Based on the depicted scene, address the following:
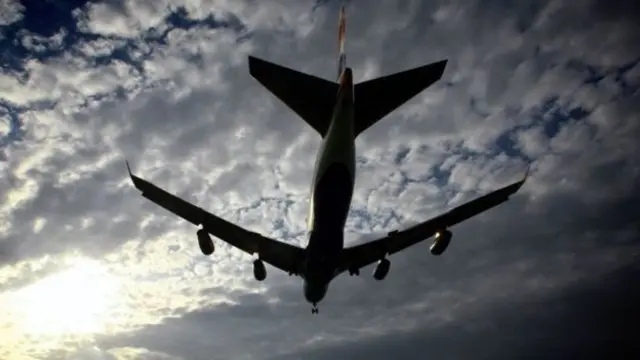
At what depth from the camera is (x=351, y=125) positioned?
15.9 meters

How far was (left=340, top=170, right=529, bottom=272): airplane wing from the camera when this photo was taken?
776 inches

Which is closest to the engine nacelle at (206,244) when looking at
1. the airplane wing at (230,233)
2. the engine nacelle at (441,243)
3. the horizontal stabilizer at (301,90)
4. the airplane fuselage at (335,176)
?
the airplane wing at (230,233)

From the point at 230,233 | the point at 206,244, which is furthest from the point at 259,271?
the point at 206,244

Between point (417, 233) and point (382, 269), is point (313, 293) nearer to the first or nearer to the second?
point (382, 269)

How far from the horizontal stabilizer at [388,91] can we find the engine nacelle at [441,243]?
660cm

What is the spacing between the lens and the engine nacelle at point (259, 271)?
66.6ft

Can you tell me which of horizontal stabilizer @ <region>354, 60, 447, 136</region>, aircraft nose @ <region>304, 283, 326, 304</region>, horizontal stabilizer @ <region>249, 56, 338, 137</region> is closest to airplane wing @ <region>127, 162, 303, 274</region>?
aircraft nose @ <region>304, 283, 326, 304</region>

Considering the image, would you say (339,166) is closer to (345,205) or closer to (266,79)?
(345,205)

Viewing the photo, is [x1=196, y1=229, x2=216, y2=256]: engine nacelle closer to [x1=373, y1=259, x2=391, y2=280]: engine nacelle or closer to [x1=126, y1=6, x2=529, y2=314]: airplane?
[x1=126, y1=6, x2=529, y2=314]: airplane

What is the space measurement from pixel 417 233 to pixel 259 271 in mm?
8358

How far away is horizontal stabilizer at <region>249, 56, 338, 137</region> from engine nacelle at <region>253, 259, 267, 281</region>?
7234mm

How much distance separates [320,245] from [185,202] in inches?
258

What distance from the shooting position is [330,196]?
51.9ft

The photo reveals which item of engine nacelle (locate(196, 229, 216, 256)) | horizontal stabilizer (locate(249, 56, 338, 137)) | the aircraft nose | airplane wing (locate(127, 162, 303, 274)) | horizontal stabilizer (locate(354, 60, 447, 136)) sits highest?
horizontal stabilizer (locate(249, 56, 338, 137))
